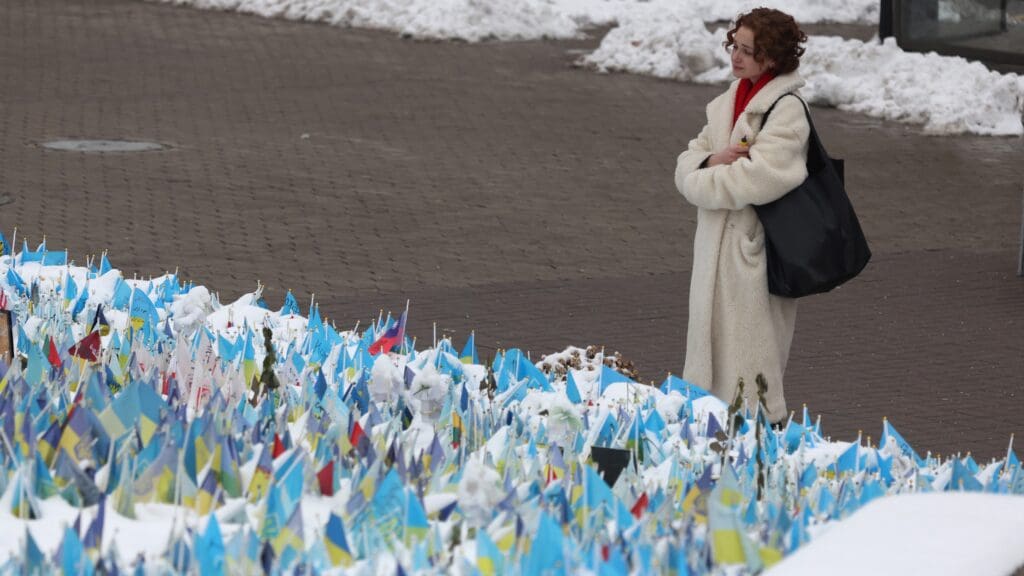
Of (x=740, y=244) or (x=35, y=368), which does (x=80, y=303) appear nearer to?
(x=35, y=368)

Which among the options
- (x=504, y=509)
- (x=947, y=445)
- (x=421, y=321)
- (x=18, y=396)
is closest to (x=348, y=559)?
(x=504, y=509)

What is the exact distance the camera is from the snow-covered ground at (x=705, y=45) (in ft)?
52.5

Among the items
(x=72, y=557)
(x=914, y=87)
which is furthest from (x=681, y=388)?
(x=914, y=87)

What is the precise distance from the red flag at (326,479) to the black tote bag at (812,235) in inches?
104

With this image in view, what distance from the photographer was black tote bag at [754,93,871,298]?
235 inches

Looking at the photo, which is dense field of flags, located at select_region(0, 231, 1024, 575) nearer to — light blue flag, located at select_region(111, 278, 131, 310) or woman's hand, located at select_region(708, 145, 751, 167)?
light blue flag, located at select_region(111, 278, 131, 310)

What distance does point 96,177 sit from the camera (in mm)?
12555

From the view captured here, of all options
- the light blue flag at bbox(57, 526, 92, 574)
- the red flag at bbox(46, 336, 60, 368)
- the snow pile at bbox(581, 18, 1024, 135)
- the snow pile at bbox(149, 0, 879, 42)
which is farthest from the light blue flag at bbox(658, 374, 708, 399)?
the snow pile at bbox(149, 0, 879, 42)

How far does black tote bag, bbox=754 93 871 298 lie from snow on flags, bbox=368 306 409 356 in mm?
1293

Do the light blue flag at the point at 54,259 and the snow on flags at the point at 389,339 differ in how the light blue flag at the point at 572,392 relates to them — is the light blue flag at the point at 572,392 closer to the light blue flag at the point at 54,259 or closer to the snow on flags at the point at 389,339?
the snow on flags at the point at 389,339

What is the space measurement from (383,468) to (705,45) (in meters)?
15.1

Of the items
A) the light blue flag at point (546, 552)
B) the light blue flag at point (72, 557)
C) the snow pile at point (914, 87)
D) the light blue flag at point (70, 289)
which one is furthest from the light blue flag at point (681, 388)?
the snow pile at point (914, 87)

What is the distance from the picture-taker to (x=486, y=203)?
12.1 meters

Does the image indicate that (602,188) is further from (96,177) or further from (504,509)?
(504,509)
